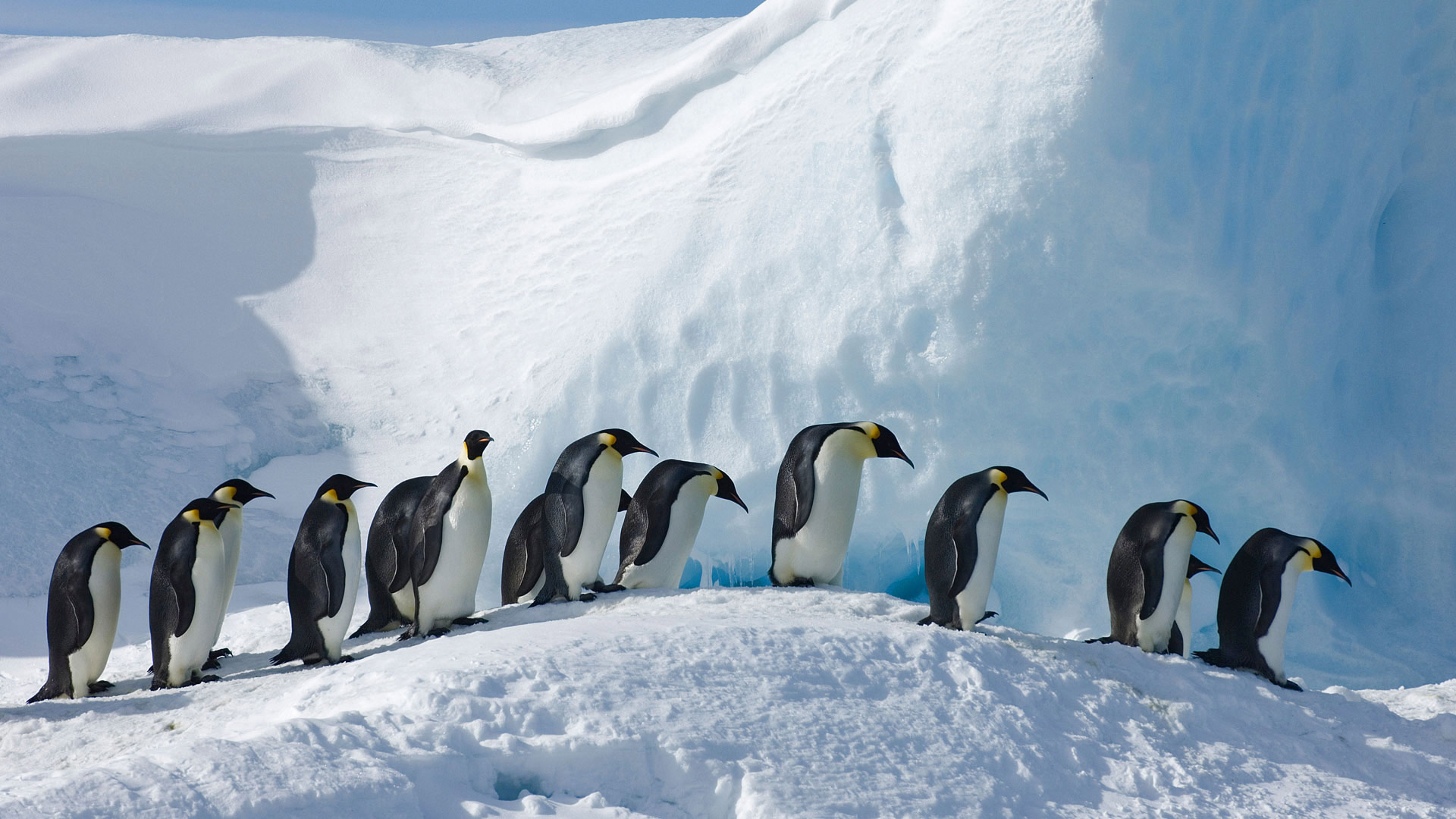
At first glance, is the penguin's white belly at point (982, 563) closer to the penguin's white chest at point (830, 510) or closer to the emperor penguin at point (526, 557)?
the penguin's white chest at point (830, 510)

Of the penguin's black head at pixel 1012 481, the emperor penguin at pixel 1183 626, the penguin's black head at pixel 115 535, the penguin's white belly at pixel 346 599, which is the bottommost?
the emperor penguin at pixel 1183 626

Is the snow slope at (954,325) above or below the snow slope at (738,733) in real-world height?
above

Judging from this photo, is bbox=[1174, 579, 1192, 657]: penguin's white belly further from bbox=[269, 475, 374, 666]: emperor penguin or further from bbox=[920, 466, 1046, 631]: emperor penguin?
bbox=[269, 475, 374, 666]: emperor penguin

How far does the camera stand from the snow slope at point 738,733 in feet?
9.46

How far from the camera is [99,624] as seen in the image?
16.6 ft

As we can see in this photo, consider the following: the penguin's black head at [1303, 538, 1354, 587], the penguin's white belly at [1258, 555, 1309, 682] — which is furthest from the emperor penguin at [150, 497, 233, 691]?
the penguin's black head at [1303, 538, 1354, 587]

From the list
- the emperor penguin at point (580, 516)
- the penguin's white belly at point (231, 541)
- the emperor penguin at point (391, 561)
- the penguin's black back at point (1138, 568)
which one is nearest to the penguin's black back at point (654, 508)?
the emperor penguin at point (580, 516)

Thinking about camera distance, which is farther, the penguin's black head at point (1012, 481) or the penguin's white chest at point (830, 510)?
the penguin's white chest at point (830, 510)

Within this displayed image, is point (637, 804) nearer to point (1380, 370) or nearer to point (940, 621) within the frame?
point (940, 621)

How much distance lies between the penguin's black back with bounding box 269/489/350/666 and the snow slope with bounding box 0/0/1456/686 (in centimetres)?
241

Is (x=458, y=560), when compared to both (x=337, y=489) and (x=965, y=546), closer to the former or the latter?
(x=337, y=489)

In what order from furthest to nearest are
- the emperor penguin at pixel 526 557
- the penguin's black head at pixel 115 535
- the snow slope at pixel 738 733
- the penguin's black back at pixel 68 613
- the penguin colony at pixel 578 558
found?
the emperor penguin at pixel 526 557 → the penguin's black head at pixel 115 535 → the penguin's black back at pixel 68 613 → the penguin colony at pixel 578 558 → the snow slope at pixel 738 733

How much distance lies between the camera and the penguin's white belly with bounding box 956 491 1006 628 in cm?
478

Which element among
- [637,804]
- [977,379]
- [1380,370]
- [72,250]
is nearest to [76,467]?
[72,250]
